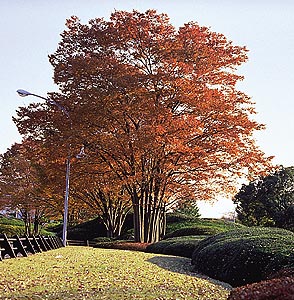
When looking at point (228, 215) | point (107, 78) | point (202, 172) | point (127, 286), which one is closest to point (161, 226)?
point (202, 172)

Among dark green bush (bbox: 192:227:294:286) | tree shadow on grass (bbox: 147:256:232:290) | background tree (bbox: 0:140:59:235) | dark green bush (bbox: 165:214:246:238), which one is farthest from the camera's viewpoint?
background tree (bbox: 0:140:59:235)

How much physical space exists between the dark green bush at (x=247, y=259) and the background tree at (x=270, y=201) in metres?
24.2

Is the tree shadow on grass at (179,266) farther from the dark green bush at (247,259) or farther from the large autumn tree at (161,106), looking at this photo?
the large autumn tree at (161,106)

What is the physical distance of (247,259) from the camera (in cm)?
1025

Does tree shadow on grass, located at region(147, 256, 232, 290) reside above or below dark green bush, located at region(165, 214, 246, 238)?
below

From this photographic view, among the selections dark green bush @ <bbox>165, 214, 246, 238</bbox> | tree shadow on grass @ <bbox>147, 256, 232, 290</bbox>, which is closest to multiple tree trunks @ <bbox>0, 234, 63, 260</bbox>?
tree shadow on grass @ <bbox>147, 256, 232, 290</bbox>

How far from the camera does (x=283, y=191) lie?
38312 millimetres

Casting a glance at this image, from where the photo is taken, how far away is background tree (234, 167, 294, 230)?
1415 inches

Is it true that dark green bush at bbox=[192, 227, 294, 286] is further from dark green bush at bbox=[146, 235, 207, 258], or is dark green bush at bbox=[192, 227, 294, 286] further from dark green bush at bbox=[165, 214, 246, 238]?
dark green bush at bbox=[165, 214, 246, 238]

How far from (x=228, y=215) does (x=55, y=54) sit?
52.5 meters

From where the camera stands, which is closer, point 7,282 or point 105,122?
point 7,282

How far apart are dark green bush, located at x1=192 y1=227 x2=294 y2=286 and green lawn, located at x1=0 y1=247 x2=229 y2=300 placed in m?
0.70

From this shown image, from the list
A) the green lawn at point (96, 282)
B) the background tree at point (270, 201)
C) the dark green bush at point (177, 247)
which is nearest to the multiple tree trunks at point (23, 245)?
the green lawn at point (96, 282)

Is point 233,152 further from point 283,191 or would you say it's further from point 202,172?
point 283,191
